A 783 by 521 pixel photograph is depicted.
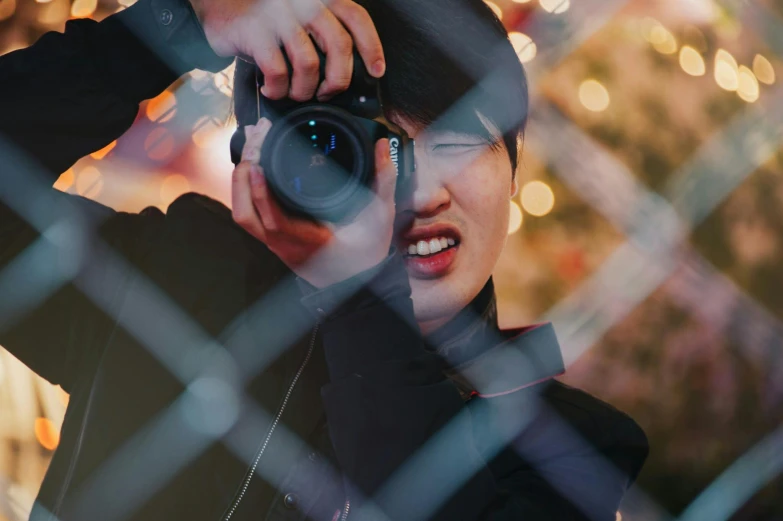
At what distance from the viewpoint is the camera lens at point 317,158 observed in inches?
22.3

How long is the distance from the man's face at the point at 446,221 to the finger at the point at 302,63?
0.17 meters

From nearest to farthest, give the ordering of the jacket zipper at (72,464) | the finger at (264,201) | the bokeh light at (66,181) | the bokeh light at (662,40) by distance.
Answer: the finger at (264,201) < the jacket zipper at (72,464) < the bokeh light at (66,181) < the bokeh light at (662,40)

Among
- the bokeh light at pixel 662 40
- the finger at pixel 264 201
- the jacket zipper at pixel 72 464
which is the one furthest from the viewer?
the bokeh light at pixel 662 40

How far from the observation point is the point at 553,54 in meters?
0.97

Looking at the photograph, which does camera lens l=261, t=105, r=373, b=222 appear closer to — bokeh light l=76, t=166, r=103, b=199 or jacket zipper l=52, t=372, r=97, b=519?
jacket zipper l=52, t=372, r=97, b=519

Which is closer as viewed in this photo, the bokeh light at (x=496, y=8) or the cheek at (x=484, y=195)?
the cheek at (x=484, y=195)

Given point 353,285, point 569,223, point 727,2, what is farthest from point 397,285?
point 727,2

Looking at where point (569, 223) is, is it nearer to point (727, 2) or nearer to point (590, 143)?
point (590, 143)

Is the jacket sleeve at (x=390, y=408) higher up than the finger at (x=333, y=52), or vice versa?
the finger at (x=333, y=52)

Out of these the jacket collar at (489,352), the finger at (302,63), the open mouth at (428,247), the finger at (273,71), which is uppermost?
the finger at (302,63)

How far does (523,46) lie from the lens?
0.95 metres

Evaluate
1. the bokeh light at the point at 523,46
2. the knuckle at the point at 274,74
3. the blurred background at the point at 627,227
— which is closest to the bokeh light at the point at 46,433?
the blurred background at the point at 627,227

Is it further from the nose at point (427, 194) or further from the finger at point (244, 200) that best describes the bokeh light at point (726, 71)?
the finger at point (244, 200)

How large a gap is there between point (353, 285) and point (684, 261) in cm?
57
